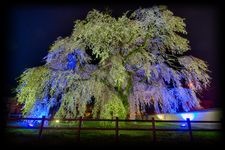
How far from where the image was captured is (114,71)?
35.9ft

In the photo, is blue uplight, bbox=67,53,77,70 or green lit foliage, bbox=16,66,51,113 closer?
green lit foliage, bbox=16,66,51,113

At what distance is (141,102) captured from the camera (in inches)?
527

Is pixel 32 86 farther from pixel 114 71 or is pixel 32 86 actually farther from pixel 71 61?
pixel 114 71

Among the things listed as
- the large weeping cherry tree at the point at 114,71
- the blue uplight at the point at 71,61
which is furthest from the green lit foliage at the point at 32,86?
the blue uplight at the point at 71,61

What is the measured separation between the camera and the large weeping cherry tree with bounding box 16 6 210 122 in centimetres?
1120

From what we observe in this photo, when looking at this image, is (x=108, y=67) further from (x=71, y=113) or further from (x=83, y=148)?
(x=83, y=148)

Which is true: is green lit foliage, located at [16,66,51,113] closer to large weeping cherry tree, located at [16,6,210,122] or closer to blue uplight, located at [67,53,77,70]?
large weeping cherry tree, located at [16,6,210,122]

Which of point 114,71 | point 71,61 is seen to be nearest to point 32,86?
point 71,61

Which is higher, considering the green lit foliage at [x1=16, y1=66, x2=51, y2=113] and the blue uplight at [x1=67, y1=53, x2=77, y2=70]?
the blue uplight at [x1=67, y1=53, x2=77, y2=70]

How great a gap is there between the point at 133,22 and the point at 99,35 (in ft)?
5.18

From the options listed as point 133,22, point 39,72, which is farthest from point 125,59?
point 39,72

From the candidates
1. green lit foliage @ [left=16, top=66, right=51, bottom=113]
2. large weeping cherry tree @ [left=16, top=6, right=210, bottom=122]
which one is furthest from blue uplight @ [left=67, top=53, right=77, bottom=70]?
green lit foliage @ [left=16, top=66, right=51, bottom=113]

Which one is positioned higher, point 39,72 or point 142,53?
point 142,53

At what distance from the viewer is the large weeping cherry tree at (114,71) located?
11195 millimetres
